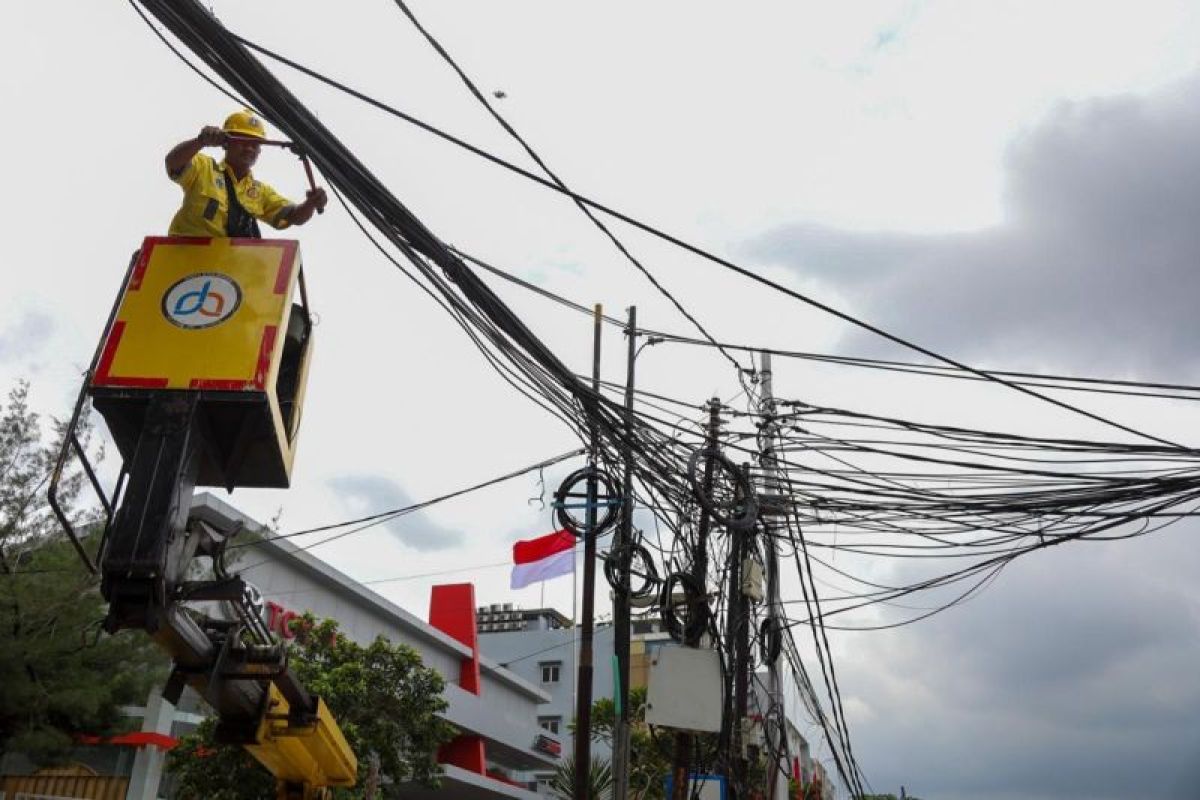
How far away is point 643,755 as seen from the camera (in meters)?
27.0

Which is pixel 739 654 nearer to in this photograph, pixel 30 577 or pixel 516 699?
pixel 30 577

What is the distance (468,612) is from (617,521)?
21.1 metres

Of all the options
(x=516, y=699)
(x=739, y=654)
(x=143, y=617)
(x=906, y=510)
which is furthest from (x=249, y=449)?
(x=516, y=699)

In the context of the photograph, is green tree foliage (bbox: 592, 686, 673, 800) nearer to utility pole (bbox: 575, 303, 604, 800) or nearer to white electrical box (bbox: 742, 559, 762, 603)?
utility pole (bbox: 575, 303, 604, 800)

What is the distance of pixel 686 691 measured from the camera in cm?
945

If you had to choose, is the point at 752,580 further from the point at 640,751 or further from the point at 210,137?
the point at 640,751

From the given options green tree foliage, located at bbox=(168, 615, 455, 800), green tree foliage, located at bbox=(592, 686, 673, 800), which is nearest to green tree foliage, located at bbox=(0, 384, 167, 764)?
green tree foliage, located at bbox=(168, 615, 455, 800)

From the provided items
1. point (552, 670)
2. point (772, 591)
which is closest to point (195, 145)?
point (772, 591)

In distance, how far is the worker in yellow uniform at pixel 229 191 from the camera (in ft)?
15.5

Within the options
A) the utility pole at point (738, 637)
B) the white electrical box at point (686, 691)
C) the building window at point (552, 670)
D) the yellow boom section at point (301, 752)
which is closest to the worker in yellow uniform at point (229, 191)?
the yellow boom section at point (301, 752)

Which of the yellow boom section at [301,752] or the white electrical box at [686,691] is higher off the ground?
the white electrical box at [686,691]

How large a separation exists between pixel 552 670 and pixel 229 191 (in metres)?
47.1

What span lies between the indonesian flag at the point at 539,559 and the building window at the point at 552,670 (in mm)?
35880

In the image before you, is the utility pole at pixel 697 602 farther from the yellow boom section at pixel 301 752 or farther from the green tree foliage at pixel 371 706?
the green tree foliage at pixel 371 706
